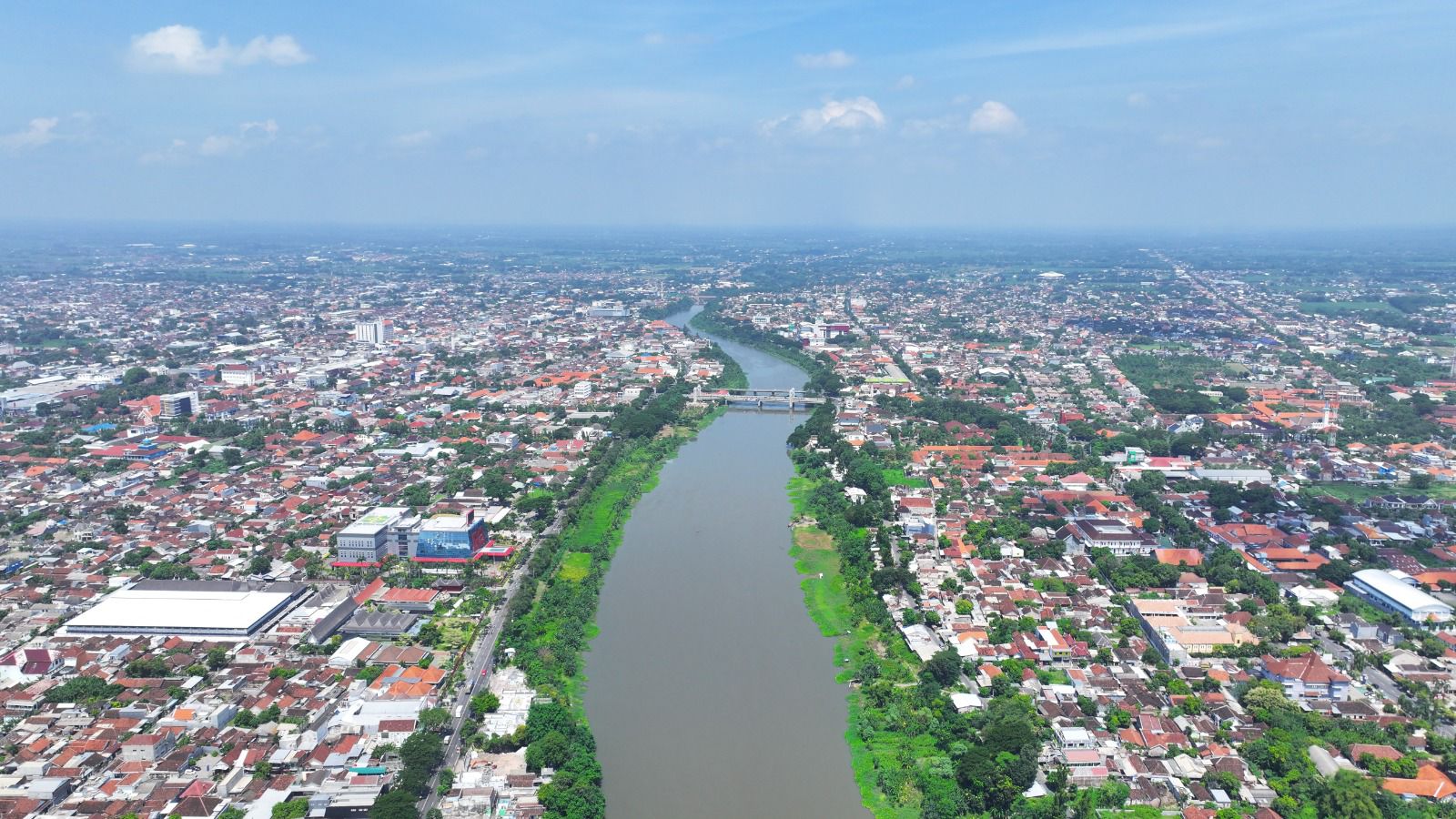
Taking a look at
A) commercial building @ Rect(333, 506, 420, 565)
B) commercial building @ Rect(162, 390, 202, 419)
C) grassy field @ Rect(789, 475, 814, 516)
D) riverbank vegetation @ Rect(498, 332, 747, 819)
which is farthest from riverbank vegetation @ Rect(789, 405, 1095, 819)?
commercial building @ Rect(162, 390, 202, 419)

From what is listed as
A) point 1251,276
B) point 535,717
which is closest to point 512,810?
point 535,717

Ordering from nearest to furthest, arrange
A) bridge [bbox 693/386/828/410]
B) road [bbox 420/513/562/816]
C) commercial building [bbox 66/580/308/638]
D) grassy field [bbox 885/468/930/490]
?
road [bbox 420/513/562/816]
commercial building [bbox 66/580/308/638]
grassy field [bbox 885/468/930/490]
bridge [bbox 693/386/828/410]

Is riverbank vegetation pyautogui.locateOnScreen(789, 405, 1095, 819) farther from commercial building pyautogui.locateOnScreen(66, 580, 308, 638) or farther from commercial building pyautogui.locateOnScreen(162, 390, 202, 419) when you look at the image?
commercial building pyautogui.locateOnScreen(162, 390, 202, 419)

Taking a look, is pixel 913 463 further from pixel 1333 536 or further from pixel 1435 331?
pixel 1435 331

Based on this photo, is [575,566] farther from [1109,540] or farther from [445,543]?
[1109,540]

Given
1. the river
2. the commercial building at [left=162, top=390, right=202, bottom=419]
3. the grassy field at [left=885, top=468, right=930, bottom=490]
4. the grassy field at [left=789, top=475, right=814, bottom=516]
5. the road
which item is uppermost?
the commercial building at [left=162, top=390, right=202, bottom=419]

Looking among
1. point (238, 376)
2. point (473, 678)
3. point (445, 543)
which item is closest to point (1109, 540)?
point (473, 678)

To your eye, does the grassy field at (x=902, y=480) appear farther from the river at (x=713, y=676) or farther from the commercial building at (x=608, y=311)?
the commercial building at (x=608, y=311)
